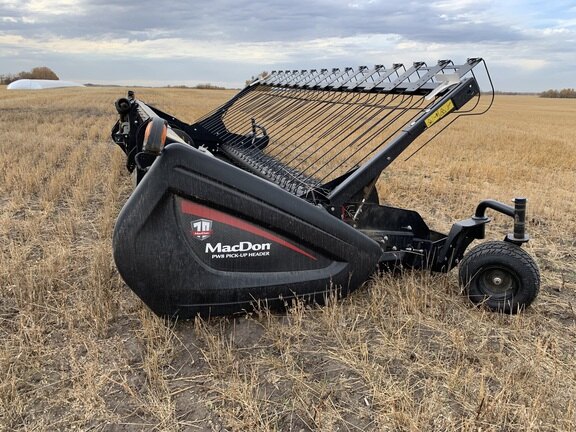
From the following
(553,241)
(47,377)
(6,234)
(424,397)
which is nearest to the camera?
(424,397)

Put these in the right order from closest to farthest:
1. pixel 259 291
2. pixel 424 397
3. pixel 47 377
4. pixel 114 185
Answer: pixel 424 397
pixel 47 377
pixel 259 291
pixel 114 185

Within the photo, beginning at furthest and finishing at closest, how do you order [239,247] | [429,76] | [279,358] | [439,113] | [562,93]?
[562,93] < [429,76] < [439,113] < [239,247] < [279,358]

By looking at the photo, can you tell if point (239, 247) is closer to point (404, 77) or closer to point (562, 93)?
point (404, 77)

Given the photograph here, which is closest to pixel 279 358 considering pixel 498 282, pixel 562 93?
pixel 498 282

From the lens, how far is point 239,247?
9.36 ft

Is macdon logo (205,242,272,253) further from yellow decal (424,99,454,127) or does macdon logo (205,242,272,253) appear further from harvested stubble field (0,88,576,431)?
yellow decal (424,99,454,127)

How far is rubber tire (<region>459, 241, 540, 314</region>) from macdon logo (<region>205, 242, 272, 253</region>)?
1.37 m

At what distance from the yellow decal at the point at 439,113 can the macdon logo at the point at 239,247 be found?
Result: 4.26ft

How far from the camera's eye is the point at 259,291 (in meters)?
2.96

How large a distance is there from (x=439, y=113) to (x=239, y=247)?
5.06 ft

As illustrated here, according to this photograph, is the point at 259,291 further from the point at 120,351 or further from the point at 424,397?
the point at 424,397

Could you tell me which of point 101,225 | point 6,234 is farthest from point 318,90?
point 6,234

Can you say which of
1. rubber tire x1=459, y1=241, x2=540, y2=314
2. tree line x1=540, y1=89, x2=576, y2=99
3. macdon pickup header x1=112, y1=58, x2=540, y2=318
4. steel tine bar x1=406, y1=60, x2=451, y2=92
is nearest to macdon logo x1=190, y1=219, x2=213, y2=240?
macdon pickup header x1=112, y1=58, x2=540, y2=318

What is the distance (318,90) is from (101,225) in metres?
2.51
